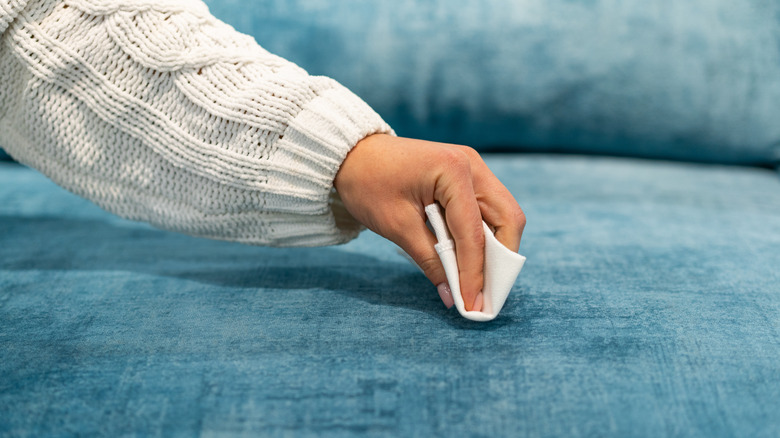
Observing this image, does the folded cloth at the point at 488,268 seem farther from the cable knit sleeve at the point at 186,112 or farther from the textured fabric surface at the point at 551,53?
the textured fabric surface at the point at 551,53

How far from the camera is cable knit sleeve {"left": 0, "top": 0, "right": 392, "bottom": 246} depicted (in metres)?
0.54

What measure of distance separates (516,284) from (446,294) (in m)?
0.10

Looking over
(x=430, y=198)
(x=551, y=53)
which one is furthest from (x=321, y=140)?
(x=551, y=53)

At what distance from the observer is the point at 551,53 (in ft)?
3.04

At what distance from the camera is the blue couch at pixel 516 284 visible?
416mm

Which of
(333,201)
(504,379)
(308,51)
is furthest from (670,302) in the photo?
(308,51)

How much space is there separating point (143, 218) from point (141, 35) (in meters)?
0.18

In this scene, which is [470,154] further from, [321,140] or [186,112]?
[186,112]

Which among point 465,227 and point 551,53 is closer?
point 465,227

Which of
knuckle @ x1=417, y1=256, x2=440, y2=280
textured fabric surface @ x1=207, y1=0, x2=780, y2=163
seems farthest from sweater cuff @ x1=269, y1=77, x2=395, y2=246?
textured fabric surface @ x1=207, y1=0, x2=780, y2=163

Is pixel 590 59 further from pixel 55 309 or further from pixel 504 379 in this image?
pixel 55 309

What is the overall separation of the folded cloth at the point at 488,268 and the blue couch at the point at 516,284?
0.02 metres

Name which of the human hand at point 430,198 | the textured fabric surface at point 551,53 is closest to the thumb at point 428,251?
the human hand at point 430,198

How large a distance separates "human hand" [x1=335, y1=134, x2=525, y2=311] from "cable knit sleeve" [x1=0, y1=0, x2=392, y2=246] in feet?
0.09
